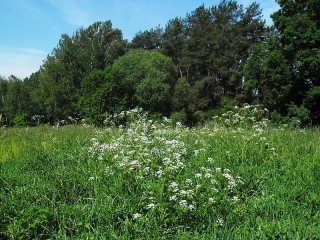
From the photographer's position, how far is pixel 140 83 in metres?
33.3

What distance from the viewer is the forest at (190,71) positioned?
24.8 m

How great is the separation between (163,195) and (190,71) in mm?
44137

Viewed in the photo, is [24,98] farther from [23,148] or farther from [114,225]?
[114,225]

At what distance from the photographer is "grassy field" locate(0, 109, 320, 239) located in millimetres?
3824

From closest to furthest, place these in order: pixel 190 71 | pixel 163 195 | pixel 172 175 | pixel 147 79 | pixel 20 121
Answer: pixel 163 195, pixel 172 175, pixel 20 121, pixel 147 79, pixel 190 71

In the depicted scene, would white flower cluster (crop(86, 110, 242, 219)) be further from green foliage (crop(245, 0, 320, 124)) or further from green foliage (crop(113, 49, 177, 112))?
green foliage (crop(113, 49, 177, 112))

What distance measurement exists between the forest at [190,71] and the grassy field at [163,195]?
43.0 ft

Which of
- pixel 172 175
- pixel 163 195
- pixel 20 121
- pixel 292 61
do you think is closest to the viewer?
pixel 163 195

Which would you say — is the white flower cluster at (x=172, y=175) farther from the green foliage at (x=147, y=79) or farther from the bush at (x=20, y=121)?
the green foliage at (x=147, y=79)

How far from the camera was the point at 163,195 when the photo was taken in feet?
13.8

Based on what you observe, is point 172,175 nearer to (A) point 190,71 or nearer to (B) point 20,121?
(B) point 20,121

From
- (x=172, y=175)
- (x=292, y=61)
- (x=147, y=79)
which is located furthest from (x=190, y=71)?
(x=172, y=175)

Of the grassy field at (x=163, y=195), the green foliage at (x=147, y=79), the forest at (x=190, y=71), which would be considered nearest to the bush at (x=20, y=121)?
the forest at (x=190, y=71)

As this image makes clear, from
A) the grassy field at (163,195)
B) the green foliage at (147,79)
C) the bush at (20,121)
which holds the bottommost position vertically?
the grassy field at (163,195)
